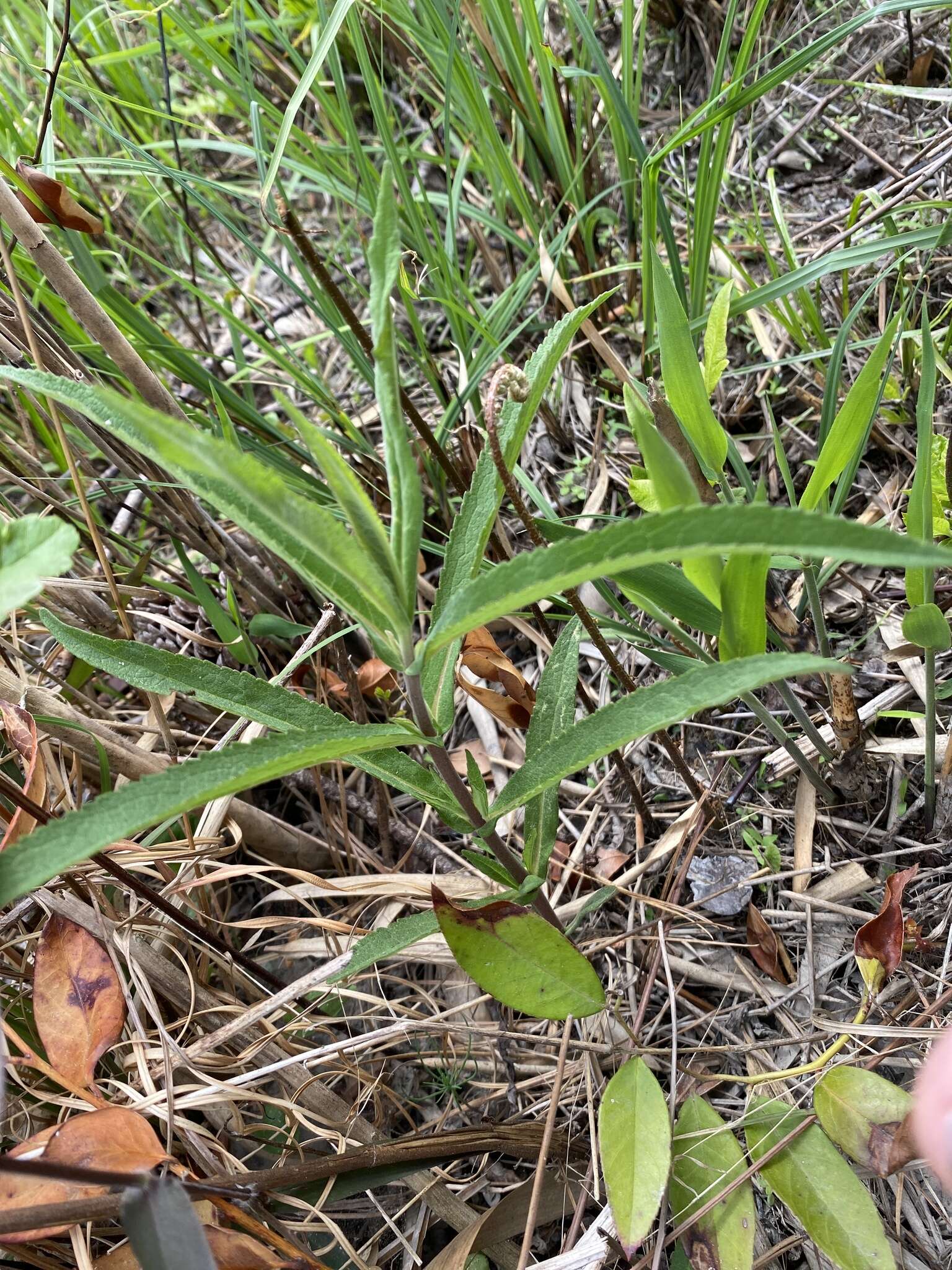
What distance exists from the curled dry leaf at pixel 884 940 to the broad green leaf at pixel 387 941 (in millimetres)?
453

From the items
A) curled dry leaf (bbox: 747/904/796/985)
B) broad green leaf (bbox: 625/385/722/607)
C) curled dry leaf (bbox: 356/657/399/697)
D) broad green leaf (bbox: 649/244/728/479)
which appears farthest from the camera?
curled dry leaf (bbox: 356/657/399/697)

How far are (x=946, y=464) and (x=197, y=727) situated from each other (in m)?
1.21

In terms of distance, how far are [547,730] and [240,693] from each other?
35 centimetres

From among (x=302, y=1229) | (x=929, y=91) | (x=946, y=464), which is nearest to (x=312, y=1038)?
(x=302, y=1229)

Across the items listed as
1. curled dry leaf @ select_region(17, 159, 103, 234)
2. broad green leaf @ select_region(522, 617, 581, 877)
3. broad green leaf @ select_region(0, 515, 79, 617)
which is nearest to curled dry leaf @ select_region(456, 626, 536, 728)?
broad green leaf @ select_region(522, 617, 581, 877)

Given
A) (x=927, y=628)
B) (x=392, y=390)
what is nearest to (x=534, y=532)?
(x=392, y=390)

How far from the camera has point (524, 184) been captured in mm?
1803

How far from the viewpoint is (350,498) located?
0.71 metres

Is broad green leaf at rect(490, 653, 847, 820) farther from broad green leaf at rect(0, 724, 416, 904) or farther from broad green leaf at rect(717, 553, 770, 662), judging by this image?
broad green leaf at rect(0, 724, 416, 904)

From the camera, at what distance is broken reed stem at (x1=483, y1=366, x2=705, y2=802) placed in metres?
0.88

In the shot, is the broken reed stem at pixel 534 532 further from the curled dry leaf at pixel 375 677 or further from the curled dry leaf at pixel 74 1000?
the curled dry leaf at pixel 74 1000

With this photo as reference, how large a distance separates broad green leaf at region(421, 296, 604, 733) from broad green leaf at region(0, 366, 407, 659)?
0.11m

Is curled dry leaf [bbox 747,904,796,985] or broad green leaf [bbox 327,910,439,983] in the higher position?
broad green leaf [bbox 327,910,439,983]

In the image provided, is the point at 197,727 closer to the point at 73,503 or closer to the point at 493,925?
the point at 73,503
